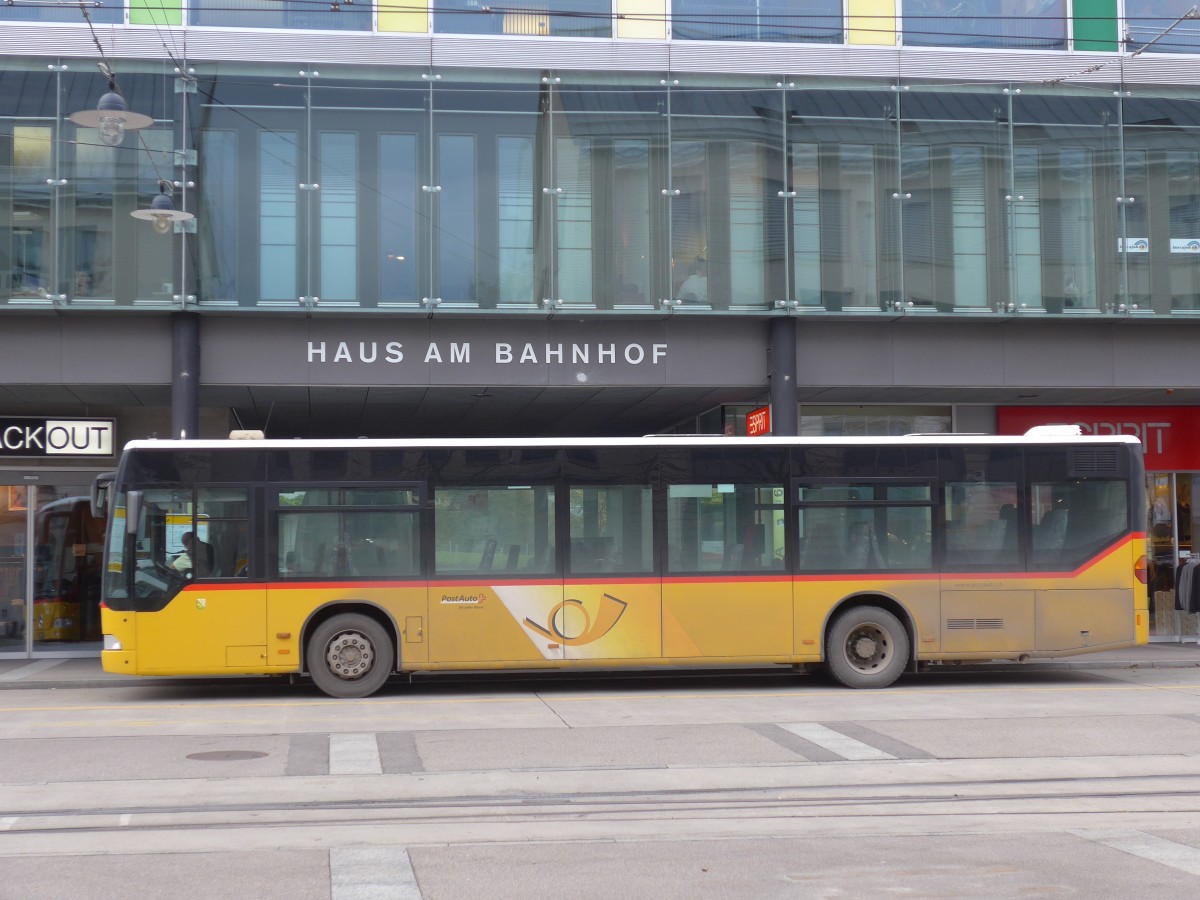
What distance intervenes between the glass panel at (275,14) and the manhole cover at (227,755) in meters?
13.0

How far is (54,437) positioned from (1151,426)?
61.7 feet

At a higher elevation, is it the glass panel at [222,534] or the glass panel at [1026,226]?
the glass panel at [1026,226]

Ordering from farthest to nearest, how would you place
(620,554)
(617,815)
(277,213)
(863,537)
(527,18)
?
(527,18) < (277,213) < (863,537) < (620,554) < (617,815)

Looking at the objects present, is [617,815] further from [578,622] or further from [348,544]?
[348,544]

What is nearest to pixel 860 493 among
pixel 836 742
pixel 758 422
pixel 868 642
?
pixel 868 642

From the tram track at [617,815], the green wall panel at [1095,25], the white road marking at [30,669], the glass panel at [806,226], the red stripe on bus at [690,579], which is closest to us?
the tram track at [617,815]

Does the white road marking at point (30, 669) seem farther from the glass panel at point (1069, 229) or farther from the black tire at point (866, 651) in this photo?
the glass panel at point (1069, 229)

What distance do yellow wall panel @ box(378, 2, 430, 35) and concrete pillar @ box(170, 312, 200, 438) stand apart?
18.7 ft

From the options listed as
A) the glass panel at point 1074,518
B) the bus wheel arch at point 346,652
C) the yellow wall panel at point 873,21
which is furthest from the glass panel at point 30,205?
the glass panel at point 1074,518

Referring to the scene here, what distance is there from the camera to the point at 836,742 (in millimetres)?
11602

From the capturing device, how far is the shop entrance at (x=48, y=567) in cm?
2059

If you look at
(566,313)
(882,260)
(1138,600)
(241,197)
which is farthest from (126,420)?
(1138,600)

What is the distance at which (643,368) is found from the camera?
20625 mm

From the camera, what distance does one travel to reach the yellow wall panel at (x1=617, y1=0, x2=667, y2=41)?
21359mm
